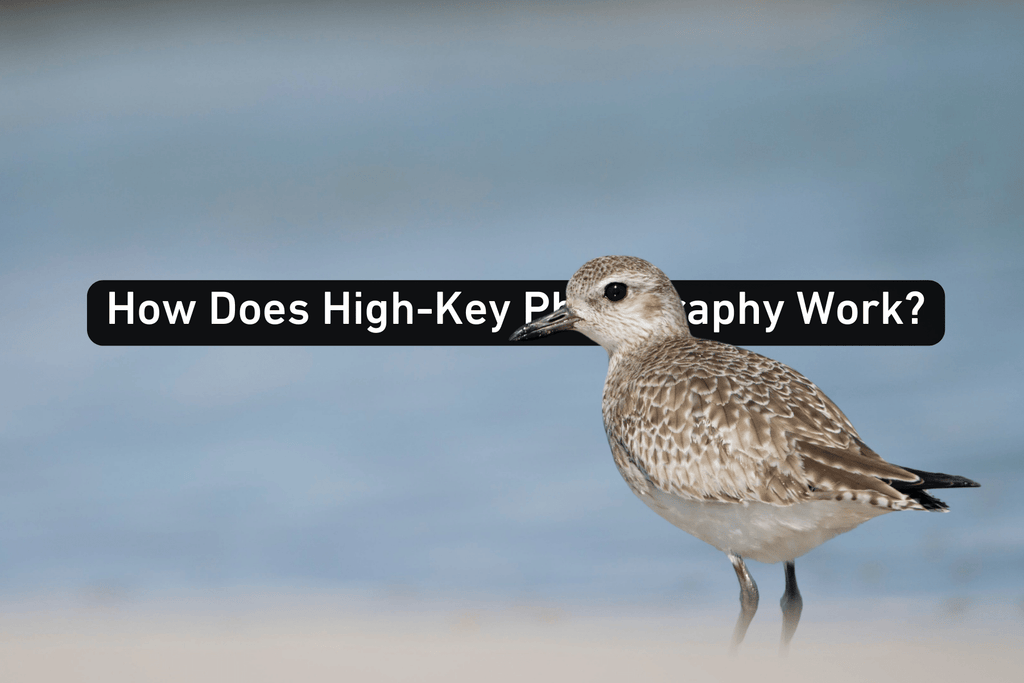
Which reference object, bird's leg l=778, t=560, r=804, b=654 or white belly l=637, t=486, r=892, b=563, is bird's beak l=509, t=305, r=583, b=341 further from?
bird's leg l=778, t=560, r=804, b=654

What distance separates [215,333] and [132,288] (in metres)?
0.82

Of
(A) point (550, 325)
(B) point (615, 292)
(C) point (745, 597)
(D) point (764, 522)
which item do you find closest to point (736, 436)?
(D) point (764, 522)

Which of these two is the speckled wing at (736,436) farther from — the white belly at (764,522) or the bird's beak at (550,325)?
the bird's beak at (550,325)

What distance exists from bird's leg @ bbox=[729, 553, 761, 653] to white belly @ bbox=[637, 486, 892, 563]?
0.42ft

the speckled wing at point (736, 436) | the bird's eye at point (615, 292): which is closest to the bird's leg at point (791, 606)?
the speckled wing at point (736, 436)

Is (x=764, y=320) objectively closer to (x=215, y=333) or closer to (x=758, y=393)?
(x=758, y=393)

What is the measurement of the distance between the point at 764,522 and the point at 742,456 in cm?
40

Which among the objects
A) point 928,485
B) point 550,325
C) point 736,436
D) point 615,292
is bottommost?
point 928,485

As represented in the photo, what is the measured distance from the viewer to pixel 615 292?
7832 millimetres

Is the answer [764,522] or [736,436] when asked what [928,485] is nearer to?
[764,522]

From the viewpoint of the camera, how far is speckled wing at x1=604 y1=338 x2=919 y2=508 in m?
6.23

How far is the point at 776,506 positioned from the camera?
6.28 metres

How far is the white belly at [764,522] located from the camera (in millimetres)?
6191

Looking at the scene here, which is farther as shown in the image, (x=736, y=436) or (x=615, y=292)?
(x=615, y=292)
